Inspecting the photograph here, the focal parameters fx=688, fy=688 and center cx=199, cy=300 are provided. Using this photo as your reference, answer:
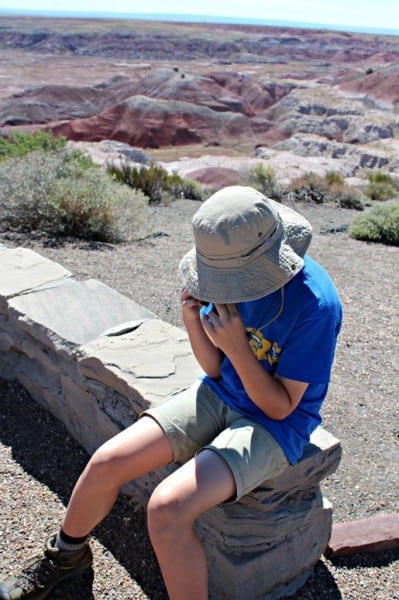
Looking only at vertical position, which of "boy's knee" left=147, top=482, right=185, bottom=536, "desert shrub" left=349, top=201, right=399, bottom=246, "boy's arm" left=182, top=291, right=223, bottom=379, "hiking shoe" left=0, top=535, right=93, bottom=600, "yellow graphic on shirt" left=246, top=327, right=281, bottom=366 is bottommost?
"desert shrub" left=349, top=201, right=399, bottom=246

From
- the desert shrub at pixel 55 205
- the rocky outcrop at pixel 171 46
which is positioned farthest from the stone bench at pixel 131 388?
the rocky outcrop at pixel 171 46

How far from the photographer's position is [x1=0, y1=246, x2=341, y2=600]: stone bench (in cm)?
229

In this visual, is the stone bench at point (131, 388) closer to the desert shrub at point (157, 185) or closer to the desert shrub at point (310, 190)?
the desert shrub at point (157, 185)

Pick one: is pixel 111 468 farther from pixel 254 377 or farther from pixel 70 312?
pixel 70 312

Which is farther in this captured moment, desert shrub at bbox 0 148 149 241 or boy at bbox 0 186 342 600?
desert shrub at bbox 0 148 149 241

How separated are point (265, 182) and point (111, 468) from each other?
10351 millimetres

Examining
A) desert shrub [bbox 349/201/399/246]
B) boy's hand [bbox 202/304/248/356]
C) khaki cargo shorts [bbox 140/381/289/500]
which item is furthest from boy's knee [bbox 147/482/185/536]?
desert shrub [bbox 349/201/399/246]

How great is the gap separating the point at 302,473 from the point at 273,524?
0.63 feet

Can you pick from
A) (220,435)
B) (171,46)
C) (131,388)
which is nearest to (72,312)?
(131,388)

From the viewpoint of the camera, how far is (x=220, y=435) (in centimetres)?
214

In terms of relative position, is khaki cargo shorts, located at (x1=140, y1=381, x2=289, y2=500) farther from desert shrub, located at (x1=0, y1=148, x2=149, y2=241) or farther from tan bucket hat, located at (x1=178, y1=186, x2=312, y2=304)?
desert shrub, located at (x1=0, y1=148, x2=149, y2=241)

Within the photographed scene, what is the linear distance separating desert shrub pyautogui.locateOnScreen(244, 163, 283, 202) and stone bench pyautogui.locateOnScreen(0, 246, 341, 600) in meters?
7.63

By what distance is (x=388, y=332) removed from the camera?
4906mm

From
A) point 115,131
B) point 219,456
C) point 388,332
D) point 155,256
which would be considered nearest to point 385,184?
point 155,256
